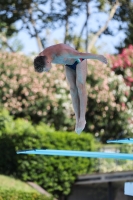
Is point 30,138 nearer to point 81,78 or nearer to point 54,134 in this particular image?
point 54,134

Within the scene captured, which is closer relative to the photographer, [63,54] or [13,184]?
[63,54]

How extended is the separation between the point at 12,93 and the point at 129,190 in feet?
34.0

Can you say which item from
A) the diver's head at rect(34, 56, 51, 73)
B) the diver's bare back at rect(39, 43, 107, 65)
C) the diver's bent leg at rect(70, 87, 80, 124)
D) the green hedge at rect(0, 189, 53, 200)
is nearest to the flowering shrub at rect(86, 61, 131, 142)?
the green hedge at rect(0, 189, 53, 200)

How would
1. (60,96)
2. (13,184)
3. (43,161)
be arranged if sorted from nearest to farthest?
(13,184) → (43,161) → (60,96)

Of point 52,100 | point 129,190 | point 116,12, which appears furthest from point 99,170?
point 116,12

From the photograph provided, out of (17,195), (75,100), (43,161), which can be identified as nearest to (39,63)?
(75,100)

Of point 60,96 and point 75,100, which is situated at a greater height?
point 75,100

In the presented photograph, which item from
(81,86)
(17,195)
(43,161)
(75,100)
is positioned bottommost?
(43,161)

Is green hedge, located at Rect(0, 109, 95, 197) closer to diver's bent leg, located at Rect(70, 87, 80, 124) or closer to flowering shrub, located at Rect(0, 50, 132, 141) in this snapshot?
flowering shrub, located at Rect(0, 50, 132, 141)

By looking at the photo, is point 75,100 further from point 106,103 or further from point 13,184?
point 106,103

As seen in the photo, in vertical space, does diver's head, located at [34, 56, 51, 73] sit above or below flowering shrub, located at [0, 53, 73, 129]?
above

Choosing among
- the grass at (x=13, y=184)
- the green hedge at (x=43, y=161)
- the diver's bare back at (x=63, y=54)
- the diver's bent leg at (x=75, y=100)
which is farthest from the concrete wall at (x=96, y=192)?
the diver's bare back at (x=63, y=54)

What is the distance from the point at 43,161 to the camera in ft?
49.2

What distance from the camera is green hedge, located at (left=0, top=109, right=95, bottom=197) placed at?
15.0 m
